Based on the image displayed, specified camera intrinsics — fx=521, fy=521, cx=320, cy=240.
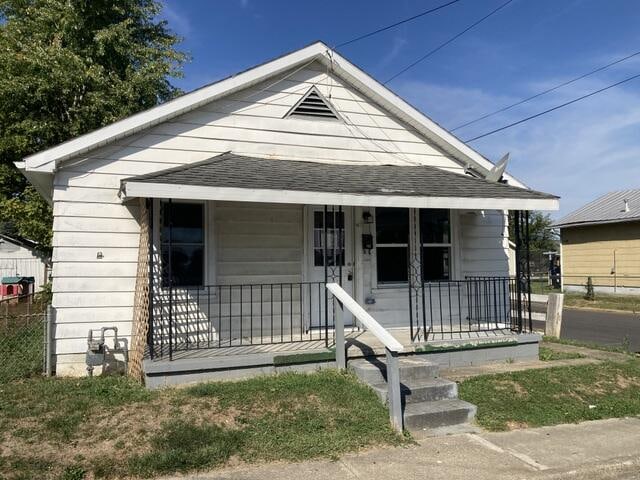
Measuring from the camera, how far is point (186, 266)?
25.0 ft

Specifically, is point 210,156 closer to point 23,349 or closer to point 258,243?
point 258,243

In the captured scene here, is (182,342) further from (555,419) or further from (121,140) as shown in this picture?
(555,419)

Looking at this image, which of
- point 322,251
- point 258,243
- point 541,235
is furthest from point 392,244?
point 541,235

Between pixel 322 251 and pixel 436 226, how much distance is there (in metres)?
2.25

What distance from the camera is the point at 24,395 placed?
5.90m

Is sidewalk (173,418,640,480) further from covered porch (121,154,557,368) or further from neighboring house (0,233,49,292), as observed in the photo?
neighboring house (0,233,49,292)

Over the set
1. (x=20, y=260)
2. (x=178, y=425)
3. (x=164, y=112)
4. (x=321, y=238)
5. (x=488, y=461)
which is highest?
(x=164, y=112)

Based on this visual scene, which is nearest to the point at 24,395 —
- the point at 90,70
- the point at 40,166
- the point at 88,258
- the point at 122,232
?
the point at 88,258

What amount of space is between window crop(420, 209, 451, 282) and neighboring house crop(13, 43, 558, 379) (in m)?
0.03

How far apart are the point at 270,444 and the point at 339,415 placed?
87cm

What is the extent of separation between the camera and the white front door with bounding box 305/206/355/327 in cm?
828

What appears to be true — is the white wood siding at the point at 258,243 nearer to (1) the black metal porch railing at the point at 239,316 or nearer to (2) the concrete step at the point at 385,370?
(1) the black metal porch railing at the point at 239,316

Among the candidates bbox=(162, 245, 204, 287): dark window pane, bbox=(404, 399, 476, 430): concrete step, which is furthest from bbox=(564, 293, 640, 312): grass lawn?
bbox=(162, 245, 204, 287): dark window pane

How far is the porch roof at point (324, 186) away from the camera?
623 cm
